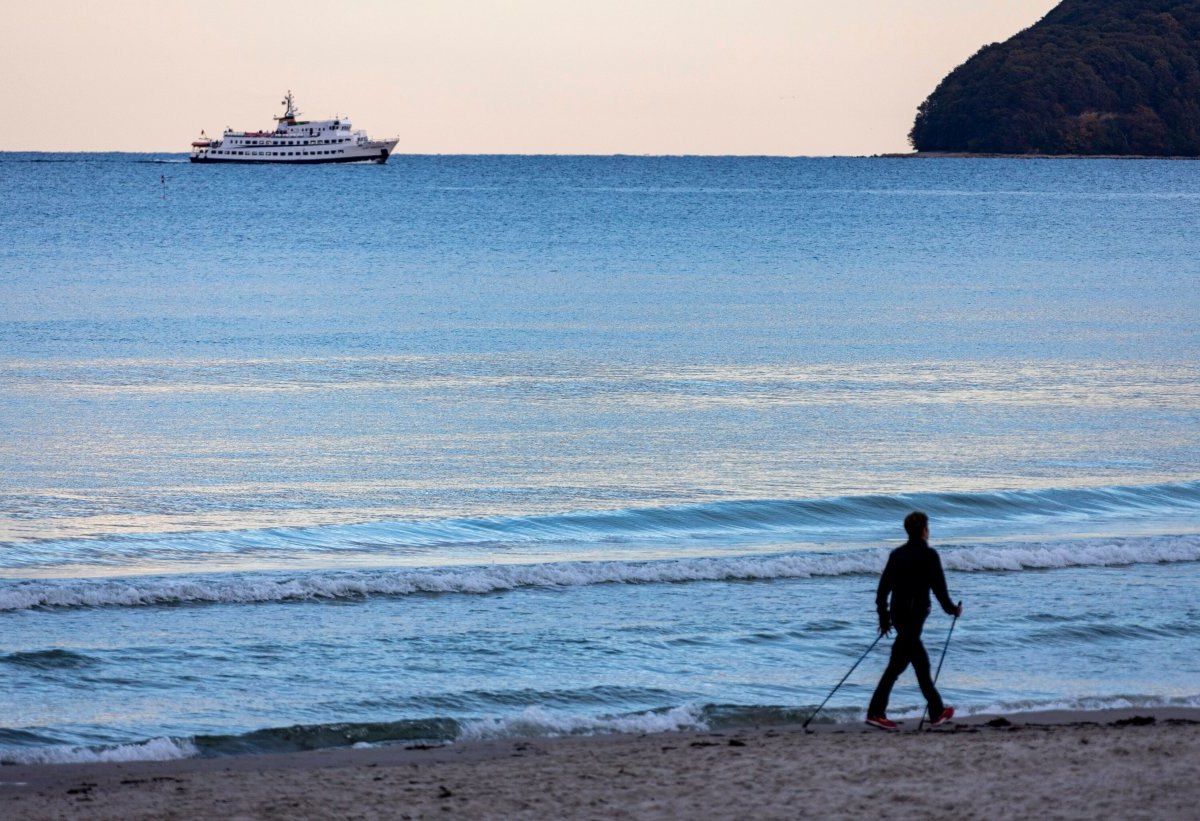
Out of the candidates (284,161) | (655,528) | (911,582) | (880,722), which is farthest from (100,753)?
(284,161)

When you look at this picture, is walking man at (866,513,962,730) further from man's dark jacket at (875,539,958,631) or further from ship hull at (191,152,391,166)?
ship hull at (191,152,391,166)

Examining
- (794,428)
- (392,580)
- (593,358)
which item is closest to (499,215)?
(593,358)

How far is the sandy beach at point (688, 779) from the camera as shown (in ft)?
27.1

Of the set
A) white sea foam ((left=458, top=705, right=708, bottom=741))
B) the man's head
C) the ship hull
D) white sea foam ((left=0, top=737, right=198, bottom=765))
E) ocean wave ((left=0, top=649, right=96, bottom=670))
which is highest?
the ship hull

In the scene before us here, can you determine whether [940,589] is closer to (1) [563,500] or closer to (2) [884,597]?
(2) [884,597]

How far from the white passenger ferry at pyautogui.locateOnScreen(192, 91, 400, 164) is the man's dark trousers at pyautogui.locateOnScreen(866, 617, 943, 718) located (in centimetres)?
15573

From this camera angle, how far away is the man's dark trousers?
10.2 meters

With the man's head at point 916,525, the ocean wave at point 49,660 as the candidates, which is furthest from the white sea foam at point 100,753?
the man's head at point 916,525

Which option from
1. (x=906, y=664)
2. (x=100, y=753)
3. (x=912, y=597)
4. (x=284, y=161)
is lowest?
(x=100, y=753)

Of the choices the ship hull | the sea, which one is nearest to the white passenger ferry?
the ship hull

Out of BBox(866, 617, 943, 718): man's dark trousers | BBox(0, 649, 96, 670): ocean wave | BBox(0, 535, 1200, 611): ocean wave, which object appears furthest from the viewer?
BBox(0, 535, 1200, 611): ocean wave

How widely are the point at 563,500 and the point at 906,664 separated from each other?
31.3ft

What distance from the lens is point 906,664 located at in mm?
10172

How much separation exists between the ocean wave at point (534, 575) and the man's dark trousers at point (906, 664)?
5172 mm
